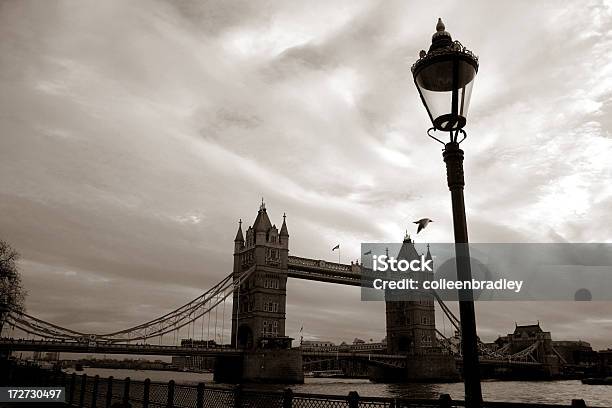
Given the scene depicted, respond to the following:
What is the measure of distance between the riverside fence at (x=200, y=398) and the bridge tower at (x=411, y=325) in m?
70.1

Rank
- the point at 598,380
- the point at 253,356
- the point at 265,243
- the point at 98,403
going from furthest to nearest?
the point at 598,380
the point at 265,243
the point at 253,356
the point at 98,403

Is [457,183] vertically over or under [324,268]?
under

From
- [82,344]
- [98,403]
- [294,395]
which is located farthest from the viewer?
[82,344]

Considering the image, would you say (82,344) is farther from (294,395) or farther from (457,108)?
(457,108)

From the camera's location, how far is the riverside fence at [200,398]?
263 inches

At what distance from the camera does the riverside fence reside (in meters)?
6.68

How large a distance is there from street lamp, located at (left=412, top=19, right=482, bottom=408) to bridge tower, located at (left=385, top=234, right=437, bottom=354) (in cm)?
7929

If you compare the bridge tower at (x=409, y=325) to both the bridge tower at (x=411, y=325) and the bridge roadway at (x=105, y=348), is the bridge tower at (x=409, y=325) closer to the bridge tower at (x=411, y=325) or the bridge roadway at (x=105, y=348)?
the bridge tower at (x=411, y=325)

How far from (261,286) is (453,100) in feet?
197

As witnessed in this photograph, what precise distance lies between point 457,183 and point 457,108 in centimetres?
67

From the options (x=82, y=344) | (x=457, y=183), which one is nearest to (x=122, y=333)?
(x=82, y=344)

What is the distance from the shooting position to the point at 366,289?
80.6 metres

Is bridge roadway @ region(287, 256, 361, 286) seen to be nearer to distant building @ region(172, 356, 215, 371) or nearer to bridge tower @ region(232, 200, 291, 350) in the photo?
bridge tower @ region(232, 200, 291, 350)

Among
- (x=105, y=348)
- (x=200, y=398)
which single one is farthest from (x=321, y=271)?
(x=200, y=398)
